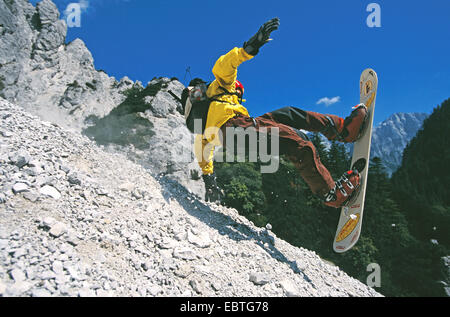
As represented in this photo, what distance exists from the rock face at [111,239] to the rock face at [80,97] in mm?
9104

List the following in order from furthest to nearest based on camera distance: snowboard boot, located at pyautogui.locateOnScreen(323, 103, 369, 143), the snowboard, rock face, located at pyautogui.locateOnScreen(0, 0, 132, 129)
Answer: rock face, located at pyautogui.locateOnScreen(0, 0, 132, 129)
snowboard boot, located at pyautogui.locateOnScreen(323, 103, 369, 143)
the snowboard

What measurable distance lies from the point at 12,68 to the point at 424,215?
56.9m

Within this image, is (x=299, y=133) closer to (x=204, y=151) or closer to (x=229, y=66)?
(x=229, y=66)

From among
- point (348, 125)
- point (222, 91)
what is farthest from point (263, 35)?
point (348, 125)

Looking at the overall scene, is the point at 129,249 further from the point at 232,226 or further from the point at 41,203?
the point at 232,226

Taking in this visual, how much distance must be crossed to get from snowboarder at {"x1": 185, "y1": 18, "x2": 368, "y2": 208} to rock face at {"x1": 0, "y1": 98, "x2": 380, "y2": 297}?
1.52 meters

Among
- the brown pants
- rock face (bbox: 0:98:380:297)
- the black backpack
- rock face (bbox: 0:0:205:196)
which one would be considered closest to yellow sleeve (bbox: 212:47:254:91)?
the black backpack

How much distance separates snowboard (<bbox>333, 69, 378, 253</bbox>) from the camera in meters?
4.55

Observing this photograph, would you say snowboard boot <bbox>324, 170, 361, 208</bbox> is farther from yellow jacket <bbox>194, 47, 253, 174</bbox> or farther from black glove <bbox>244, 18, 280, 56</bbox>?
black glove <bbox>244, 18, 280, 56</bbox>

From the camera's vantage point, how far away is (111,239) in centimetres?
303

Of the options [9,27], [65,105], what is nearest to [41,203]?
[65,105]

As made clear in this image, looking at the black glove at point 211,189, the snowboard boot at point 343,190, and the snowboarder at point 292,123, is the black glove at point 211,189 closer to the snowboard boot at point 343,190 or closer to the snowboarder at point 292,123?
the snowboarder at point 292,123
